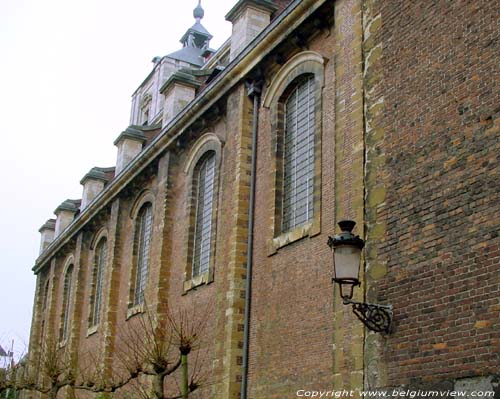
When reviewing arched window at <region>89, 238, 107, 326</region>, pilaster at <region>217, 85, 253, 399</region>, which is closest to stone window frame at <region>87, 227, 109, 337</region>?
arched window at <region>89, 238, 107, 326</region>

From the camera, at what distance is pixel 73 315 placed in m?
27.8

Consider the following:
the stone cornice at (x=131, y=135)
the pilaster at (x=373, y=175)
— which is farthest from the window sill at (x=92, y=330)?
the pilaster at (x=373, y=175)

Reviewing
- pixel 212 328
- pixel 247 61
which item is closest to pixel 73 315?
pixel 212 328

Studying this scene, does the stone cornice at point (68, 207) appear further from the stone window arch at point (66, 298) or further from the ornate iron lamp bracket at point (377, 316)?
the ornate iron lamp bracket at point (377, 316)

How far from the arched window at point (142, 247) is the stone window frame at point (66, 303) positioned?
698cm

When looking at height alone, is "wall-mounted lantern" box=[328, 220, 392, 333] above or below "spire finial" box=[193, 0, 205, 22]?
below

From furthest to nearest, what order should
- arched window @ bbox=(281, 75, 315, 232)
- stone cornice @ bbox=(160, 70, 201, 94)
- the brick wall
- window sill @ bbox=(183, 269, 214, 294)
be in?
stone cornice @ bbox=(160, 70, 201, 94) → window sill @ bbox=(183, 269, 214, 294) → arched window @ bbox=(281, 75, 315, 232) → the brick wall

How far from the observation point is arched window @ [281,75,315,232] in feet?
47.7

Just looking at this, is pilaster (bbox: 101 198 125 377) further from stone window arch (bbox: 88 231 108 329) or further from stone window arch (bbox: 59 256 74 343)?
stone window arch (bbox: 59 256 74 343)

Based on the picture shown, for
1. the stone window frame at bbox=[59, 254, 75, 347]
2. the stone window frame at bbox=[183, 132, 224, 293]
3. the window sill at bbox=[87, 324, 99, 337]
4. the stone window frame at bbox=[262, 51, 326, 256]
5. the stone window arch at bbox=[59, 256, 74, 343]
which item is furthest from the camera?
the stone window arch at bbox=[59, 256, 74, 343]

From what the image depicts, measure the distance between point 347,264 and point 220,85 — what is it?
29.9 ft

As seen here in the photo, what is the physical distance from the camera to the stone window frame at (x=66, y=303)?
96.1ft

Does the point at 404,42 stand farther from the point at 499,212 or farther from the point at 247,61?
the point at 247,61

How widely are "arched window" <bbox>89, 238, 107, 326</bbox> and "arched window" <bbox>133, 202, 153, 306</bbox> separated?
3.56 meters
